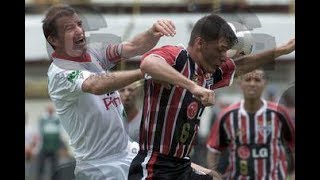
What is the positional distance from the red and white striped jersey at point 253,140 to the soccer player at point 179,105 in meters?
1.78

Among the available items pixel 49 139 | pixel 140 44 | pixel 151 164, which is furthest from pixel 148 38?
pixel 49 139

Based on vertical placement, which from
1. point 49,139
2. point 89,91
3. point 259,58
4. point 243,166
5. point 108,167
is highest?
point 259,58

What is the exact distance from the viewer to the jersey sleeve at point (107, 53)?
4.09 metres

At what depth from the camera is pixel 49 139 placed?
25.3 feet

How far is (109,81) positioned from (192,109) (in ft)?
1.12

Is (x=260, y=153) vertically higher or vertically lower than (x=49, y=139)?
higher

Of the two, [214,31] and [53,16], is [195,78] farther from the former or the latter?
[53,16]

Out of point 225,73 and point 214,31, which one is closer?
point 214,31

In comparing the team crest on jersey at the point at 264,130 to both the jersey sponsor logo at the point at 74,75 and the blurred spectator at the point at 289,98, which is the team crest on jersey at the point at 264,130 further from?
the jersey sponsor logo at the point at 74,75

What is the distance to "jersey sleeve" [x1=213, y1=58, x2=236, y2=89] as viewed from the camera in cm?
398

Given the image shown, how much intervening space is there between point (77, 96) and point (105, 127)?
181mm

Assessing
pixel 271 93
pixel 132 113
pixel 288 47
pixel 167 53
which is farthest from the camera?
pixel 271 93

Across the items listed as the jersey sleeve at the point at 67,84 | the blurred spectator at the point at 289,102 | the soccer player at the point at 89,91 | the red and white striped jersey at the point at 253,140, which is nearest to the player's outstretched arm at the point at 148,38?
the soccer player at the point at 89,91
